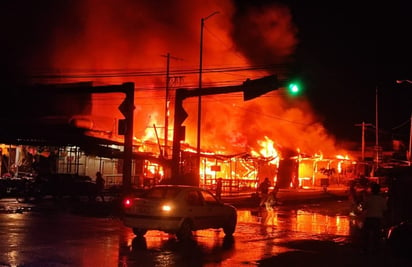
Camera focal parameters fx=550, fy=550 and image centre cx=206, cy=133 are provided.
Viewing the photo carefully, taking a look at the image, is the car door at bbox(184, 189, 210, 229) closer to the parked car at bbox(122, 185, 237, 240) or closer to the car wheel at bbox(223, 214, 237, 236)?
the parked car at bbox(122, 185, 237, 240)

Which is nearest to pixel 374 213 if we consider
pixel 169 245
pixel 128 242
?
pixel 169 245

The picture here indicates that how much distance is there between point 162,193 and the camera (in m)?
14.3

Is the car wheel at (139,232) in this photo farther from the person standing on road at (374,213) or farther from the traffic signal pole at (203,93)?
the traffic signal pole at (203,93)

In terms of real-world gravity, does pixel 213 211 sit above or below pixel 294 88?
below

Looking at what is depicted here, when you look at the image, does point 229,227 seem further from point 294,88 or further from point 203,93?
point 203,93

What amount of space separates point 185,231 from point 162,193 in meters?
1.20

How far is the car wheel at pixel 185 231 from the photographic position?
539 inches

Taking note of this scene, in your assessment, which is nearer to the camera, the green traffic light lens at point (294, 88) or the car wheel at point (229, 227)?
the car wheel at point (229, 227)

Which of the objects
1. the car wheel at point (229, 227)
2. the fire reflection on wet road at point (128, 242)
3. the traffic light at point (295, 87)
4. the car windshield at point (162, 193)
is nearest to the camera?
the fire reflection on wet road at point (128, 242)

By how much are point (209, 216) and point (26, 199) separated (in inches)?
572

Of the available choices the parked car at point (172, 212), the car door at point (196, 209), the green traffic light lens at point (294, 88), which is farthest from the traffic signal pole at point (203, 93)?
the car door at point (196, 209)

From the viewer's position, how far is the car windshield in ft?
46.4

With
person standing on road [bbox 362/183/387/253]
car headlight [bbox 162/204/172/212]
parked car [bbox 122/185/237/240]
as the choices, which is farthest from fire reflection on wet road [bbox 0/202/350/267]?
person standing on road [bbox 362/183/387/253]

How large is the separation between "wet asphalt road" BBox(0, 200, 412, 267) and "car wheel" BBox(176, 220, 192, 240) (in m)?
0.21
